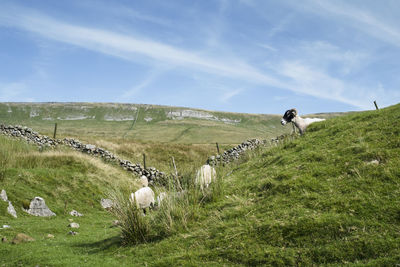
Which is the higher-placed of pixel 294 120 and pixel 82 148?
pixel 294 120

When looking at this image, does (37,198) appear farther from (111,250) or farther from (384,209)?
(384,209)

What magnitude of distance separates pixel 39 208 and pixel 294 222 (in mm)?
13311

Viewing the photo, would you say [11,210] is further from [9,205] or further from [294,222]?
[294,222]

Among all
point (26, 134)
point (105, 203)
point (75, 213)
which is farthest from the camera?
point (26, 134)

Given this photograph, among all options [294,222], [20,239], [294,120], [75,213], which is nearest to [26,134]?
[75,213]

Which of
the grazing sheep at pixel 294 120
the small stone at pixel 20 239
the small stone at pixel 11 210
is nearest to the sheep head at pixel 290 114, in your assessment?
the grazing sheep at pixel 294 120

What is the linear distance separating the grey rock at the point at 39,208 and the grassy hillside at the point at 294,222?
180 cm

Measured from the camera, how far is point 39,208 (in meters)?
14.9

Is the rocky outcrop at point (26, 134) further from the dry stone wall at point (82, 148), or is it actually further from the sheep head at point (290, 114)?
the sheep head at point (290, 114)

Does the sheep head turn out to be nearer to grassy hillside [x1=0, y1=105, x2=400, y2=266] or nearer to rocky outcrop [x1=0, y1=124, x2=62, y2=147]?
grassy hillside [x1=0, y1=105, x2=400, y2=266]

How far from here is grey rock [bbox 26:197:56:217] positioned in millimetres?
14745

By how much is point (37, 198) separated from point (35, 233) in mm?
4813

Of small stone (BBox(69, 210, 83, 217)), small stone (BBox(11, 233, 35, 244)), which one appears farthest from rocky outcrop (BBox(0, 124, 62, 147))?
small stone (BBox(11, 233, 35, 244))

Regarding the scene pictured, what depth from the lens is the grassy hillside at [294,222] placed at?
5418 mm
